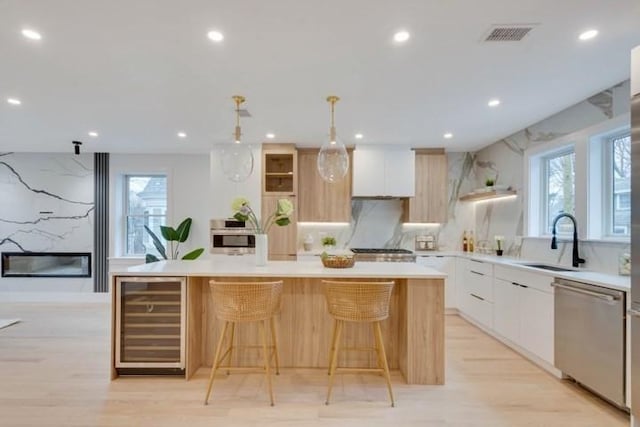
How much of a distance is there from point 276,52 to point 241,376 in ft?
8.69

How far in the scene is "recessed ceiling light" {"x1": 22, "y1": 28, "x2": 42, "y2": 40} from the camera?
223 centimetres

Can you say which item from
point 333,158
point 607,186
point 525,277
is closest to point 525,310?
point 525,277

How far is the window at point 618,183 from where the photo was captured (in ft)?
10.1

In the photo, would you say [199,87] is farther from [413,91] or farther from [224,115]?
[413,91]

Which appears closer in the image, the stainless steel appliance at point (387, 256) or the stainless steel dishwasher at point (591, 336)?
the stainless steel dishwasher at point (591, 336)

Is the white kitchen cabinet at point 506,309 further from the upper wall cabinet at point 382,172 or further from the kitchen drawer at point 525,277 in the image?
the upper wall cabinet at point 382,172

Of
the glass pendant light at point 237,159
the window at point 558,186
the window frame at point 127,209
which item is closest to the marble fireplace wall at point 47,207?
the window frame at point 127,209

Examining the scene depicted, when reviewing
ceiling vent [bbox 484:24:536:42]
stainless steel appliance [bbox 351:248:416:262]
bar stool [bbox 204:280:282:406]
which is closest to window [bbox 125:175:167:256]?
stainless steel appliance [bbox 351:248:416:262]

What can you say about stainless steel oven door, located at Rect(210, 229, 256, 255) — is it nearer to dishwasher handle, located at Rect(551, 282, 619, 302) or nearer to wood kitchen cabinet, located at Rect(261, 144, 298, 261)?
wood kitchen cabinet, located at Rect(261, 144, 298, 261)

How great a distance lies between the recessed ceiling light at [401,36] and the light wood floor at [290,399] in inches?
101

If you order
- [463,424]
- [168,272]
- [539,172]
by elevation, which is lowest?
[463,424]

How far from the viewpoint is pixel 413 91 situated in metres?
3.20

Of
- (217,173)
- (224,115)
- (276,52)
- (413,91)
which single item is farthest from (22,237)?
(413,91)

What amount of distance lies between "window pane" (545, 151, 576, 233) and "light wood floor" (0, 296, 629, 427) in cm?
174
